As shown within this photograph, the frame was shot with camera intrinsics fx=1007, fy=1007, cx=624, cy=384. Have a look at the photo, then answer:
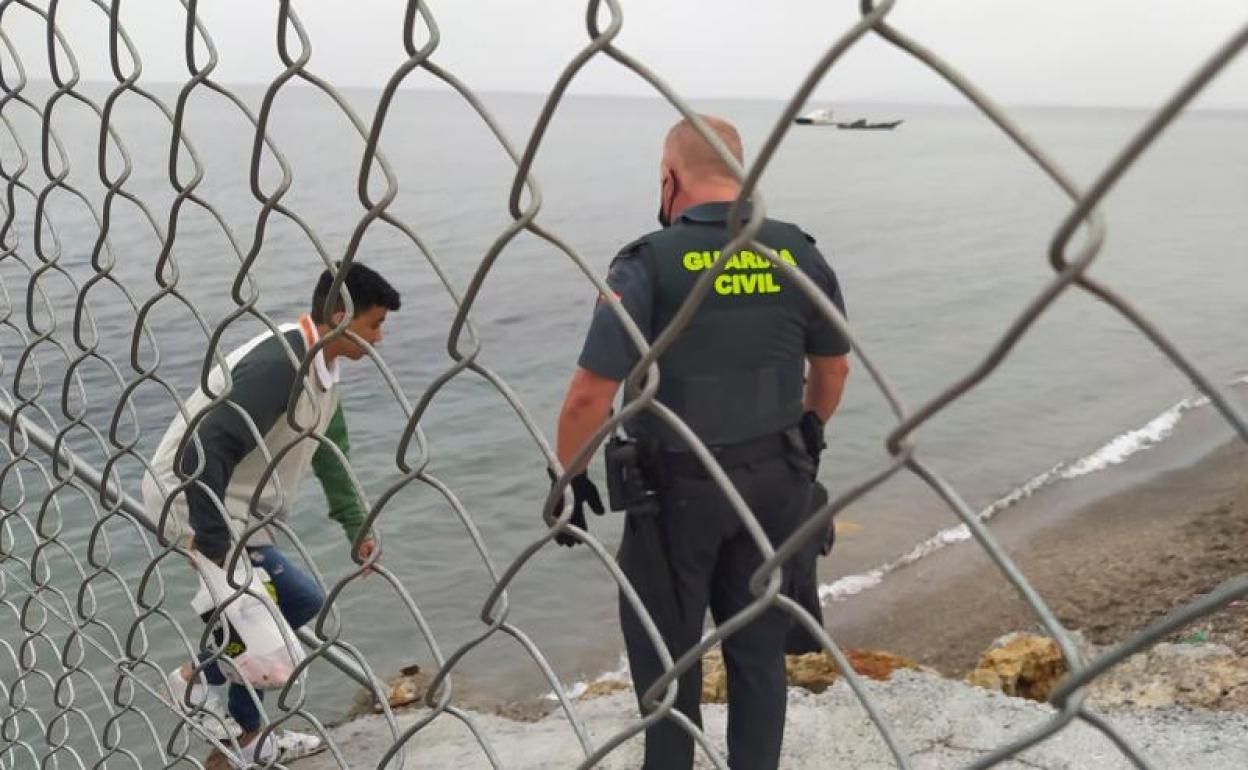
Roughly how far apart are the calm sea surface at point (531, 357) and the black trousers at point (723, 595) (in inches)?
32.2

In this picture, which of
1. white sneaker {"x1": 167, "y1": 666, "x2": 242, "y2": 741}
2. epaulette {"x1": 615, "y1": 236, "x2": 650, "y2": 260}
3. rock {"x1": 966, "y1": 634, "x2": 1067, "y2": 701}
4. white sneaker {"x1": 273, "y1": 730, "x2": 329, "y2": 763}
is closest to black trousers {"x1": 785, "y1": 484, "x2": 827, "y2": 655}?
epaulette {"x1": 615, "y1": 236, "x2": 650, "y2": 260}

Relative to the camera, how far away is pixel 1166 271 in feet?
71.5

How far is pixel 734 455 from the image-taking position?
263 centimetres

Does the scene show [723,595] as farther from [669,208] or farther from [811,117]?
[811,117]

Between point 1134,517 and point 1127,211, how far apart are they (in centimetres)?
2778

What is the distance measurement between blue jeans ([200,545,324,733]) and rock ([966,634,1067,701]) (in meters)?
2.88

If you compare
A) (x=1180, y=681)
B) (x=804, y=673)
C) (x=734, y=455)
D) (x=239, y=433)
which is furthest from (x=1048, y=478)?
(x=239, y=433)

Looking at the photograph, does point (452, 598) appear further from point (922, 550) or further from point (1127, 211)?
point (1127, 211)

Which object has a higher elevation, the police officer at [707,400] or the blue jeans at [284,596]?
the police officer at [707,400]

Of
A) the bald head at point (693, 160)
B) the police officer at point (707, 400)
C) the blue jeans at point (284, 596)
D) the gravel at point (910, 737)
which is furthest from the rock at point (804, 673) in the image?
the bald head at point (693, 160)

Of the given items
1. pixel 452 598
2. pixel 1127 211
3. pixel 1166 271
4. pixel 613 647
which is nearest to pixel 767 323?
pixel 613 647

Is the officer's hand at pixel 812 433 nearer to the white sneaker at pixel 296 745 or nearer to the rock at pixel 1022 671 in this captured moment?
the rock at pixel 1022 671

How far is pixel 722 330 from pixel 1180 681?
2.99 m

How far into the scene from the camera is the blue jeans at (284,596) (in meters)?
3.45
